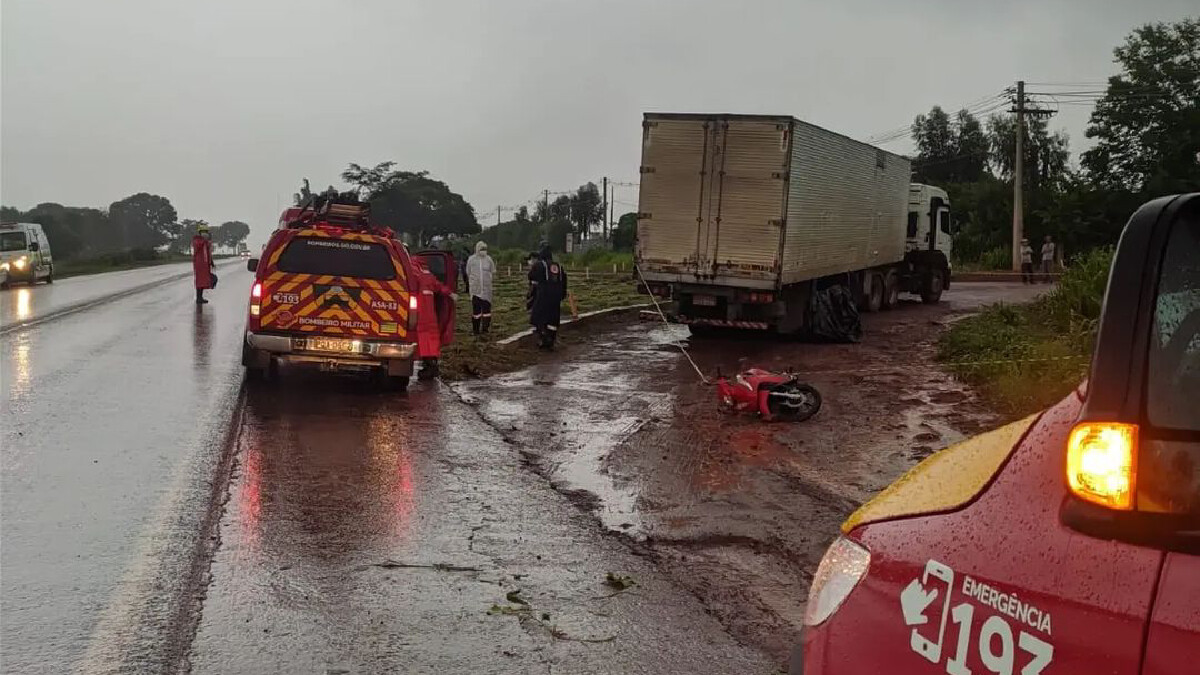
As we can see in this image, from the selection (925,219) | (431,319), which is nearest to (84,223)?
(925,219)

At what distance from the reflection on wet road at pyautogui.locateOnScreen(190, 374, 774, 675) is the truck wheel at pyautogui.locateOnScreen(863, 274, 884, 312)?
16497mm

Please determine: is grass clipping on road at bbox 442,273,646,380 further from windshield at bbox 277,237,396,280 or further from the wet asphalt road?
windshield at bbox 277,237,396,280

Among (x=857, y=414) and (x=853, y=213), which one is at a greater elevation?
(x=853, y=213)

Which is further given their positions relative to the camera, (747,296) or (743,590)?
(747,296)

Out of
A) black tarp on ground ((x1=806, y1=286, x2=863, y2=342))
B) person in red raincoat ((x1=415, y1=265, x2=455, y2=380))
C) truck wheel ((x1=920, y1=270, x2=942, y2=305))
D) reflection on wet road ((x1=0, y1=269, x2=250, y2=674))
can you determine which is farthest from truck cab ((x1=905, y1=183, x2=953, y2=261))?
reflection on wet road ((x1=0, y1=269, x2=250, y2=674))

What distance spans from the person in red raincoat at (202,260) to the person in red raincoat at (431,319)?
36.4 feet

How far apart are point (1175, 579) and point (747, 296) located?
1579cm

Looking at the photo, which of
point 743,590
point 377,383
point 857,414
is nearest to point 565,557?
point 743,590

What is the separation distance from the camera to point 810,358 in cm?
1642

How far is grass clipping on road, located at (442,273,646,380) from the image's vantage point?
578 inches

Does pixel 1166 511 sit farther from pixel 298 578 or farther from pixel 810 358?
pixel 810 358

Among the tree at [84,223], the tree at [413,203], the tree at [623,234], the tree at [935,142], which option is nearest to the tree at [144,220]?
the tree at [84,223]

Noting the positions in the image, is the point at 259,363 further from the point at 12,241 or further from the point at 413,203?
the point at 413,203

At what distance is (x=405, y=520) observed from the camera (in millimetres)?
6652
